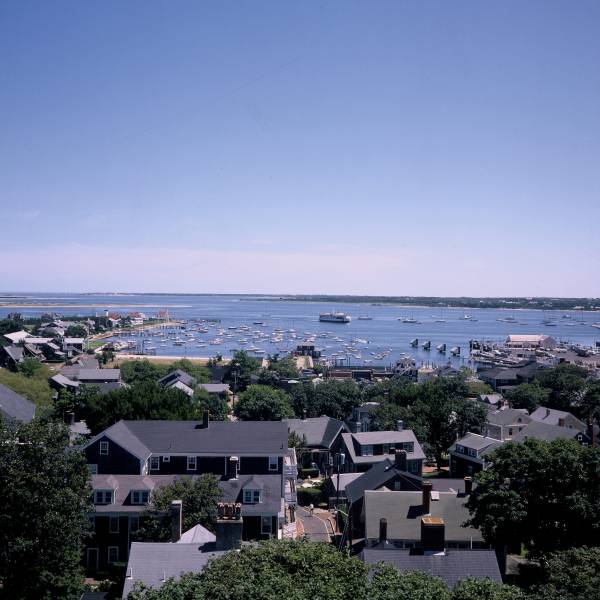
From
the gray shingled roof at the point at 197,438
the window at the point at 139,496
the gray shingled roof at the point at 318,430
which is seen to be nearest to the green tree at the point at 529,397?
the gray shingled roof at the point at 318,430

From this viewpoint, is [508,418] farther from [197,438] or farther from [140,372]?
[140,372]

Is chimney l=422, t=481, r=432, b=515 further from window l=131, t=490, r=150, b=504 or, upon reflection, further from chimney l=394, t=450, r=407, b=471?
window l=131, t=490, r=150, b=504

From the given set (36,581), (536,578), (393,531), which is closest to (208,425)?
(393,531)

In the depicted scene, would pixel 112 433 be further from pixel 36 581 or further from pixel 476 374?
pixel 476 374

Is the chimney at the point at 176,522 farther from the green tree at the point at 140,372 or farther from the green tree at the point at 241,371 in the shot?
the green tree at the point at 241,371

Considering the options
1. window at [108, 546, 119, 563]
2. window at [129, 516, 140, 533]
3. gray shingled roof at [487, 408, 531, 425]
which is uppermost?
window at [129, 516, 140, 533]

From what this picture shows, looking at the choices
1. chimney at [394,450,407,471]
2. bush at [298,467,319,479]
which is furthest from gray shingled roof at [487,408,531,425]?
chimney at [394,450,407,471]
